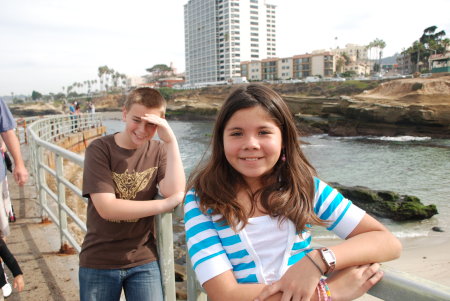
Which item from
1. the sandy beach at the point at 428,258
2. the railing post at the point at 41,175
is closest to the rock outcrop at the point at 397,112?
the sandy beach at the point at 428,258

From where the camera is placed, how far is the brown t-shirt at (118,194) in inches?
69.4

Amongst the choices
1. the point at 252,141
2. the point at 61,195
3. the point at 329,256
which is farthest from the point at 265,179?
the point at 61,195

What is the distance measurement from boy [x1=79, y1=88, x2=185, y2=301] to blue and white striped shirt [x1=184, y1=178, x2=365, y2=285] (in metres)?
0.53

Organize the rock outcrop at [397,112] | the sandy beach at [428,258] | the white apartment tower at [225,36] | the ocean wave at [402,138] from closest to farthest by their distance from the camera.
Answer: the sandy beach at [428,258], the ocean wave at [402,138], the rock outcrop at [397,112], the white apartment tower at [225,36]

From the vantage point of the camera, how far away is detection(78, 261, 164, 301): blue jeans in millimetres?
1787

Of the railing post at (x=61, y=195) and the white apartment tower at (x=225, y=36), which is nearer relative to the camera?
the railing post at (x=61, y=195)

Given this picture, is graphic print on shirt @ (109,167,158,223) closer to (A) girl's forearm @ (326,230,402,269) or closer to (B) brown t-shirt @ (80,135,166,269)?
(B) brown t-shirt @ (80,135,166,269)

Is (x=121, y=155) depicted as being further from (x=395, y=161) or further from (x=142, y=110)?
(x=395, y=161)

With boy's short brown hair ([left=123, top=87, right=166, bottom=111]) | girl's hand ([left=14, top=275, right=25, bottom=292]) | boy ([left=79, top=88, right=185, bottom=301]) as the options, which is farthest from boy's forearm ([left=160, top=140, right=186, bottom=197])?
girl's hand ([left=14, top=275, right=25, bottom=292])

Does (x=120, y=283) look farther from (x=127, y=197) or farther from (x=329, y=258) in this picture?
(x=329, y=258)

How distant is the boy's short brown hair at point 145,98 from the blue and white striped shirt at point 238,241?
0.74 metres

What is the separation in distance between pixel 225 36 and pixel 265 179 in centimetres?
10506

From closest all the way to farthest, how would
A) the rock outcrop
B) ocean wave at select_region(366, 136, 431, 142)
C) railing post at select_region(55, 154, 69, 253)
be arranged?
railing post at select_region(55, 154, 69, 253), ocean wave at select_region(366, 136, 431, 142), the rock outcrop

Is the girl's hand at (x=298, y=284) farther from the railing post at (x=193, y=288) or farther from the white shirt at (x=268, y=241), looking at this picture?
the railing post at (x=193, y=288)
